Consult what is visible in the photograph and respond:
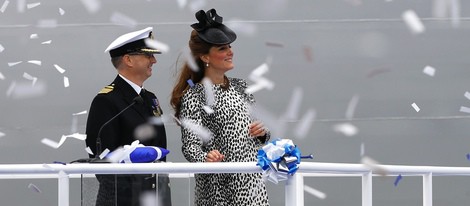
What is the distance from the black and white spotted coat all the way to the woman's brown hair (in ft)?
0.17

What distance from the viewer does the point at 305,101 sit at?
6305 millimetres

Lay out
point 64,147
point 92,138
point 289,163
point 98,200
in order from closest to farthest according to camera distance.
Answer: point 289,163
point 98,200
point 92,138
point 64,147

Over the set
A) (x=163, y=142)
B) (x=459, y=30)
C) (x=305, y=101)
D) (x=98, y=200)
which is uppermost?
(x=459, y=30)

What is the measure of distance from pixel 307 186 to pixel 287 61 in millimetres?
664

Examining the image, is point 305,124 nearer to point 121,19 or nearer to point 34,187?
point 121,19

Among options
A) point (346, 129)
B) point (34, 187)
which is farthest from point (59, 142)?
point (346, 129)

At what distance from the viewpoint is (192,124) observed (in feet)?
14.3

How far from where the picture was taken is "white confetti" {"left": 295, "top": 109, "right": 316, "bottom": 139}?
623cm

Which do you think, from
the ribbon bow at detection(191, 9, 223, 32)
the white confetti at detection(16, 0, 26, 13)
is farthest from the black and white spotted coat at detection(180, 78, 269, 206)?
the white confetti at detection(16, 0, 26, 13)

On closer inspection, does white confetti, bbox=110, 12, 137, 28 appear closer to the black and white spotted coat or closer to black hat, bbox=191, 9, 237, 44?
black hat, bbox=191, 9, 237, 44

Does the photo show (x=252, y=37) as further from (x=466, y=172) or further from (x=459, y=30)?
(x=466, y=172)

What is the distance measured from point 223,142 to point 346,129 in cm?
201

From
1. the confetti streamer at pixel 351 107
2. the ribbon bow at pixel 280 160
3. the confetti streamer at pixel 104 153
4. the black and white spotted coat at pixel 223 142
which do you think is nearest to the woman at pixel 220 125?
the black and white spotted coat at pixel 223 142

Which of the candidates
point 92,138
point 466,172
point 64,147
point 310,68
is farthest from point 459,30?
point 92,138
